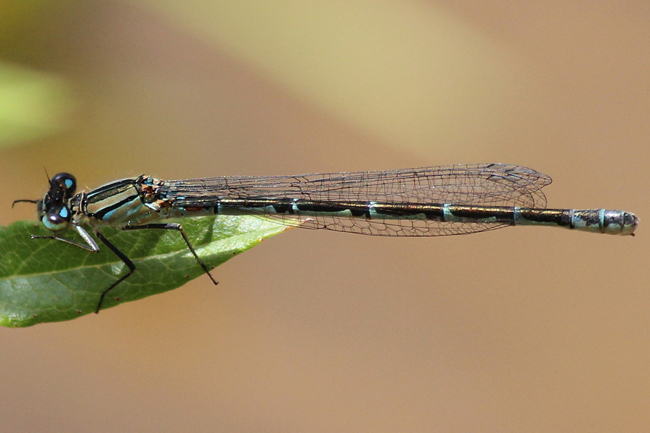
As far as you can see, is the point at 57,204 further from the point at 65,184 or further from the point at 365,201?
→ the point at 365,201

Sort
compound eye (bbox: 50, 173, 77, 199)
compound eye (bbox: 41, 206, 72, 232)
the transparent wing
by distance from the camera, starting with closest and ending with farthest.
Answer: compound eye (bbox: 41, 206, 72, 232) < compound eye (bbox: 50, 173, 77, 199) < the transparent wing

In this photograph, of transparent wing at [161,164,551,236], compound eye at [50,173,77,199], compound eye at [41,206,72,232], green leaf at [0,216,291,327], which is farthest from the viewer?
transparent wing at [161,164,551,236]

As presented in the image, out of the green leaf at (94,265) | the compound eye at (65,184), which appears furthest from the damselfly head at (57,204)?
the green leaf at (94,265)

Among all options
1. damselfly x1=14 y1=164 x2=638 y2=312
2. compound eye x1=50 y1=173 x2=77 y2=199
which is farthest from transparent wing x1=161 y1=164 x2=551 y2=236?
compound eye x1=50 y1=173 x2=77 y2=199

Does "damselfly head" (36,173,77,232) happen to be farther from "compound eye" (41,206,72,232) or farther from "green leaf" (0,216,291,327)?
"green leaf" (0,216,291,327)

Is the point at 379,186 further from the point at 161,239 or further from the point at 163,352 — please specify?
the point at 163,352

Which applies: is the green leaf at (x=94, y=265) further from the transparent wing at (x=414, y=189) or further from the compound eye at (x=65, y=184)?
the transparent wing at (x=414, y=189)

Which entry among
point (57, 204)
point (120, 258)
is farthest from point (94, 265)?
point (57, 204)
